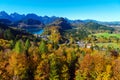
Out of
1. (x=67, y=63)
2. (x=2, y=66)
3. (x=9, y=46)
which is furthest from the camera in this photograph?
(x=9, y=46)

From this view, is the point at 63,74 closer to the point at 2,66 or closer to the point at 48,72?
the point at 48,72

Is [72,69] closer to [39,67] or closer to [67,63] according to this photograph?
[67,63]

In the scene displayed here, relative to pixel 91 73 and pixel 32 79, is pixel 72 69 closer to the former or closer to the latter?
pixel 91 73

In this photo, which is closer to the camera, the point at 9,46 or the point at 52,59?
the point at 52,59

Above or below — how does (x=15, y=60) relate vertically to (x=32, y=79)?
above

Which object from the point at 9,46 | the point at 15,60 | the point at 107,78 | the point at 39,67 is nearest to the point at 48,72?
the point at 39,67

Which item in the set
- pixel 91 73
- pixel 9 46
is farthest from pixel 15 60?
pixel 9 46

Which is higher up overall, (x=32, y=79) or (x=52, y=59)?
(x=52, y=59)

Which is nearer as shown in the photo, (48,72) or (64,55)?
(48,72)

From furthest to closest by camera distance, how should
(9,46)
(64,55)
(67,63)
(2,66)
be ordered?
(9,46) → (64,55) → (67,63) → (2,66)
